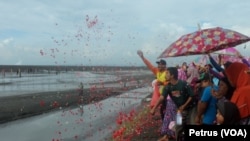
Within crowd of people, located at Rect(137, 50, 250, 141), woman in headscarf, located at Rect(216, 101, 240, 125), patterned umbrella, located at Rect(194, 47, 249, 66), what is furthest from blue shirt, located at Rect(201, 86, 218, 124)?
woman in headscarf, located at Rect(216, 101, 240, 125)

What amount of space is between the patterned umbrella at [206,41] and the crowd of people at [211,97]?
35cm

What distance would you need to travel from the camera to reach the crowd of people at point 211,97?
4.77 meters

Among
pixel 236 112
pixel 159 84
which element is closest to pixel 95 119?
pixel 159 84

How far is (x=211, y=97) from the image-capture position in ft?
20.9

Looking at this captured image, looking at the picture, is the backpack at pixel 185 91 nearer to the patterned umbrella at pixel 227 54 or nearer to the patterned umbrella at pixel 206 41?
the patterned umbrella at pixel 227 54

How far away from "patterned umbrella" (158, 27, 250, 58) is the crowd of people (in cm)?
35

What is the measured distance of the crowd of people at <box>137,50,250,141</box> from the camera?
188 inches

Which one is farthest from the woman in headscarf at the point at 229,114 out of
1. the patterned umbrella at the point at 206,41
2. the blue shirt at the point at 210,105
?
the blue shirt at the point at 210,105

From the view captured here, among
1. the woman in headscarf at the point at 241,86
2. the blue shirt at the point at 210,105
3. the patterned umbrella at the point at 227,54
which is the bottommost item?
the blue shirt at the point at 210,105

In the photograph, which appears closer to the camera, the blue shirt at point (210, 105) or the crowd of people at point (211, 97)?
the crowd of people at point (211, 97)

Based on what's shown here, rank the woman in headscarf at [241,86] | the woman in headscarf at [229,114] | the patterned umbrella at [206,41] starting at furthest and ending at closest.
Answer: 1. the patterned umbrella at [206,41]
2. the woman in headscarf at [241,86]
3. the woman in headscarf at [229,114]

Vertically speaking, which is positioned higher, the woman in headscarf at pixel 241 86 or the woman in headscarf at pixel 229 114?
the woman in headscarf at pixel 241 86

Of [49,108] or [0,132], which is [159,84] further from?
[49,108]

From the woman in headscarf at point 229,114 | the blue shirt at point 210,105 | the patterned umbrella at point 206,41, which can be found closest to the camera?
the woman in headscarf at point 229,114
